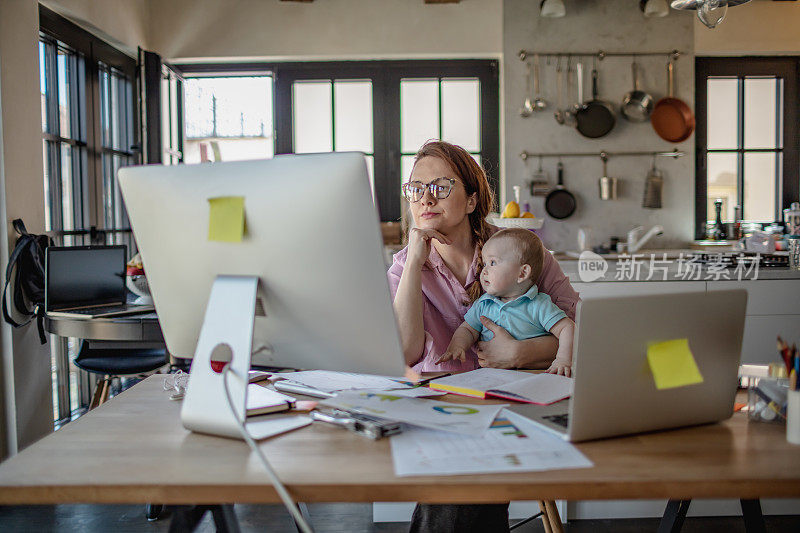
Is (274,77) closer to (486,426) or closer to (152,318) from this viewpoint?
(152,318)

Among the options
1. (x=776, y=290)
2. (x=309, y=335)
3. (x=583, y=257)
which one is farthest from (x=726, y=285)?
(x=309, y=335)

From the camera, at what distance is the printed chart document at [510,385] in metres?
1.27

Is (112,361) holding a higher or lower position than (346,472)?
lower

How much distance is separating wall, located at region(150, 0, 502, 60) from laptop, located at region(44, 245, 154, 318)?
2109 millimetres

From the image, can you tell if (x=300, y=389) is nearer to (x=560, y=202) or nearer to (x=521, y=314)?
(x=521, y=314)

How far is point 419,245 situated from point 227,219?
2.80 feet

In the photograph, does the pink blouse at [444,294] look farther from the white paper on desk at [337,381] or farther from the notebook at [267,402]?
the notebook at [267,402]

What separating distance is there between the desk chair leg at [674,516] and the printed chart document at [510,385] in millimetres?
278

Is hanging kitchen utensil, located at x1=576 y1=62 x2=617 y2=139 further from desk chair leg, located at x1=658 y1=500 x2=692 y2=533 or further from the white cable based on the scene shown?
the white cable

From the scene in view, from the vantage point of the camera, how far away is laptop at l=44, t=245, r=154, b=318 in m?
2.84

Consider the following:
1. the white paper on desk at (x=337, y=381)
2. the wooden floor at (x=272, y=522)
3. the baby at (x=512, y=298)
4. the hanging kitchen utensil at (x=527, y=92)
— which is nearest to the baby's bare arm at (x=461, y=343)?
the baby at (x=512, y=298)

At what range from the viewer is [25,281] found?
2.91m

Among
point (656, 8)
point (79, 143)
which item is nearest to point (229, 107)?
point (79, 143)

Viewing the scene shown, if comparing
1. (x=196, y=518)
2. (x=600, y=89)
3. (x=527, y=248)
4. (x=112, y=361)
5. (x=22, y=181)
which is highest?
(x=600, y=89)
